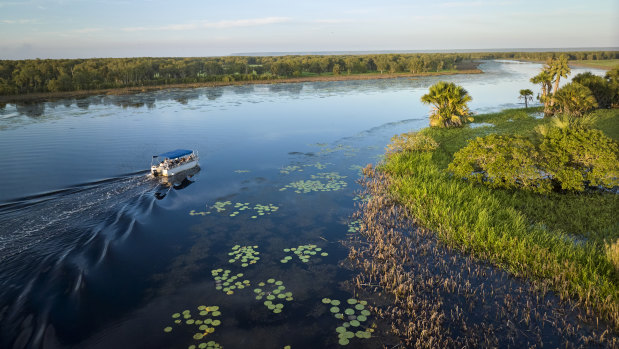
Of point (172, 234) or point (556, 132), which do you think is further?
point (556, 132)

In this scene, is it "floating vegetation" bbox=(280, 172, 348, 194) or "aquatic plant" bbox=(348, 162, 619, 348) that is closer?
"aquatic plant" bbox=(348, 162, 619, 348)

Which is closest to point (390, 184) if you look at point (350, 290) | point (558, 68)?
point (350, 290)

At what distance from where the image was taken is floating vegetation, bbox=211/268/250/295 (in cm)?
1422

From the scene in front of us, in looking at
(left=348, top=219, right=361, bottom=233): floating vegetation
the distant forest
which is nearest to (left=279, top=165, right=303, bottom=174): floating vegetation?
(left=348, top=219, right=361, bottom=233): floating vegetation

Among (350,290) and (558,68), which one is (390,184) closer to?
(350,290)

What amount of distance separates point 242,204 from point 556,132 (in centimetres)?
2158

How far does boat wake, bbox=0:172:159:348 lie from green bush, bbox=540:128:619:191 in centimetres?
2619

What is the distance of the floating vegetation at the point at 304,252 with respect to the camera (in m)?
16.5

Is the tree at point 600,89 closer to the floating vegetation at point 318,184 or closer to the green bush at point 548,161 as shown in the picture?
the green bush at point 548,161

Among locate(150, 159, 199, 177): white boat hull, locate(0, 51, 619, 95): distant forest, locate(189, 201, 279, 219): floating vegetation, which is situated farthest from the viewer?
locate(0, 51, 619, 95): distant forest

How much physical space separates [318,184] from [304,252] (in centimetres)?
1038

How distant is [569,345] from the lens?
10977 mm

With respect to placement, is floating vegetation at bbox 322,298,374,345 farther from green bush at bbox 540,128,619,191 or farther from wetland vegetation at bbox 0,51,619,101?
wetland vegetation at bbox 0,51,619,101

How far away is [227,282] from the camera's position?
14.7m
